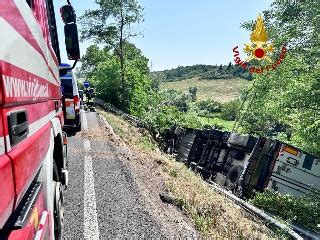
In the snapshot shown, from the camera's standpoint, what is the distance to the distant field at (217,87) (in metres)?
117

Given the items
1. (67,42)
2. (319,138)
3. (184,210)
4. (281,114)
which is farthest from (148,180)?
(281,114)

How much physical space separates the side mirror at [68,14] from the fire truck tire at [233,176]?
28.2ft

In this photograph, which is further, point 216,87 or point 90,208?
point 216,87

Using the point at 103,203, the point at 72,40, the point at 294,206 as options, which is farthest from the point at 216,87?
the point at 72,40

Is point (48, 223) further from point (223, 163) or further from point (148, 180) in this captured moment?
point (223, 163)

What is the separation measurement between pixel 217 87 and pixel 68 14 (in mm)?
129000

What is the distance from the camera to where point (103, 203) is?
5848 mm

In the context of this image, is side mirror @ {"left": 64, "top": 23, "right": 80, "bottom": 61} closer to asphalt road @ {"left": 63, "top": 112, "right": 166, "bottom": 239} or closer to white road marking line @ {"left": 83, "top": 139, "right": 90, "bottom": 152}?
asphalt road @ {"left": 63, "top": 112, "right": 166, "bottom": 239}

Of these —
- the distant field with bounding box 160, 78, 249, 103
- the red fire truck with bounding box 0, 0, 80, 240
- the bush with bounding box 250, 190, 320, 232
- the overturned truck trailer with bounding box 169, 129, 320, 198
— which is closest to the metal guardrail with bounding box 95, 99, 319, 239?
the bush with bounding box 250, 190, 320, 232

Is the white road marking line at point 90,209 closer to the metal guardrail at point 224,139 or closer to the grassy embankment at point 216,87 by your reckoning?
the metal guardrail at point 224,139

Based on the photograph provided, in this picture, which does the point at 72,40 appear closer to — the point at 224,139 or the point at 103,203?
the point at 103,203

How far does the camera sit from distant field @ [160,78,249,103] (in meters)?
117

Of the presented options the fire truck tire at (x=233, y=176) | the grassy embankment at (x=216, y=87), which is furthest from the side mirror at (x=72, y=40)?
the grassy embankment at (x=216, y=87)

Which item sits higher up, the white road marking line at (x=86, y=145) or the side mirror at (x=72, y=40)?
the side mirror at (x=72, y=40)
